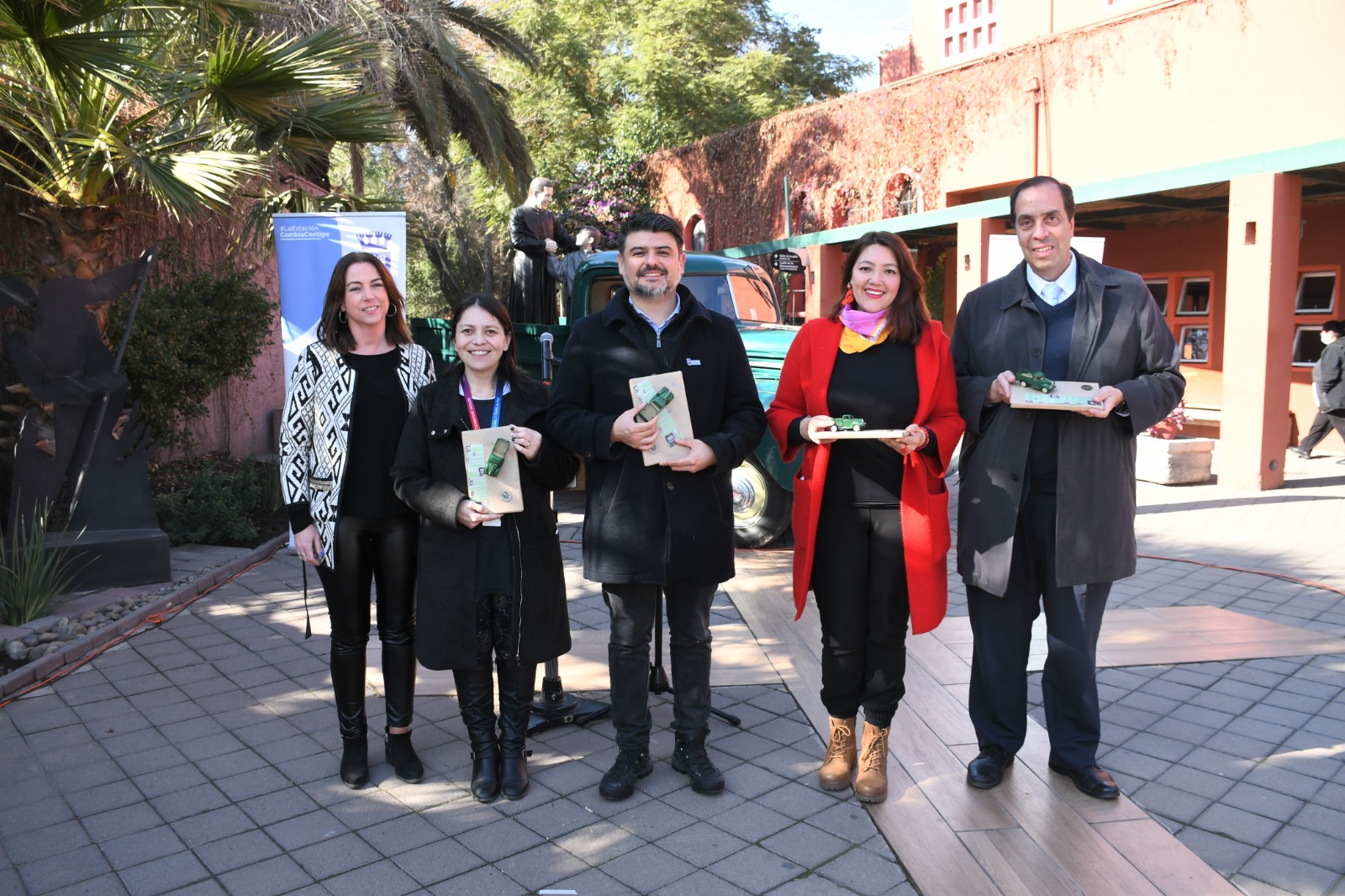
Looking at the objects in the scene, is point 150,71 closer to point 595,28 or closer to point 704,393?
point 704,393

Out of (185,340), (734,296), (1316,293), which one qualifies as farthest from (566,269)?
(1316,293)

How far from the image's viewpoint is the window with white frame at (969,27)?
19.4 m

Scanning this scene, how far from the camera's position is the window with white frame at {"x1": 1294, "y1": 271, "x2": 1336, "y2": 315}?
1309 centimetres

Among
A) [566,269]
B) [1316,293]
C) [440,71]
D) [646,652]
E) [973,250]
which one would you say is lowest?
[646,652]

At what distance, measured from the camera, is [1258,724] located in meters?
4.19

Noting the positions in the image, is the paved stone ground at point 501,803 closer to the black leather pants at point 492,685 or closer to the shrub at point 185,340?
the black leather pants at point 492,685

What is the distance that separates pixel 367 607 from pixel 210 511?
4.64m

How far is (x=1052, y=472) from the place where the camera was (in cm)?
354

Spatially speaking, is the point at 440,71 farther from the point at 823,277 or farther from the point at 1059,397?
the point at 1059,397

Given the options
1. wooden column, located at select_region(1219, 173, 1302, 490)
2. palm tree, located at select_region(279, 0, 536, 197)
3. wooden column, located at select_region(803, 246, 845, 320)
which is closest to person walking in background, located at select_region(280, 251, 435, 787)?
wooden column, located at select_region(1219, 173, 1302, 490)

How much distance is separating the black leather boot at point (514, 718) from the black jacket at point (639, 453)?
49cm

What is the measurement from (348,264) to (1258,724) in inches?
165

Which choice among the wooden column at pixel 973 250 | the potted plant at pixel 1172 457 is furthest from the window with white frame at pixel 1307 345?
the wooden column at pixel 973 250

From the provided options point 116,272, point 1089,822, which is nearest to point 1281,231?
point 1089,822
